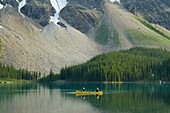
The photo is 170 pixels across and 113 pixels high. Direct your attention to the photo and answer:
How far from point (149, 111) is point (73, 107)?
1589cm

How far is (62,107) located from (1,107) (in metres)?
11.7

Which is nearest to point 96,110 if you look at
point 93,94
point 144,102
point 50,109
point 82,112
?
point 82,112

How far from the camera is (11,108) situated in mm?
79062

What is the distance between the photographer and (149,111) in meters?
73.5

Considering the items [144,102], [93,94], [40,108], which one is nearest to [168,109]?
[144,102]

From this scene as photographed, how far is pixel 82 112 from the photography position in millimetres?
73188

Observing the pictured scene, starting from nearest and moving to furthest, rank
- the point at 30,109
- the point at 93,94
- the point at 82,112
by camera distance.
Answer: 1. the point at 82,112
2. the point at 30,109
3. the point at 93,94

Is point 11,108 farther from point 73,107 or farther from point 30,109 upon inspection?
point 73,107

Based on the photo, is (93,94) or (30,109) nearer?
(30,109)

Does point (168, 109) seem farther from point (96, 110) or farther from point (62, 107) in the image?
point (62, 107)

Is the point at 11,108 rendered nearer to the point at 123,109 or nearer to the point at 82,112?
the point at 82,112

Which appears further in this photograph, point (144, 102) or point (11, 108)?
point (144, 102)

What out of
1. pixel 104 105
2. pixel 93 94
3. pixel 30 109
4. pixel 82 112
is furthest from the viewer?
pixel 93 94

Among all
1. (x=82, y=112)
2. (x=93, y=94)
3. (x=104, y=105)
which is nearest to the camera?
(x=82, y=112)
